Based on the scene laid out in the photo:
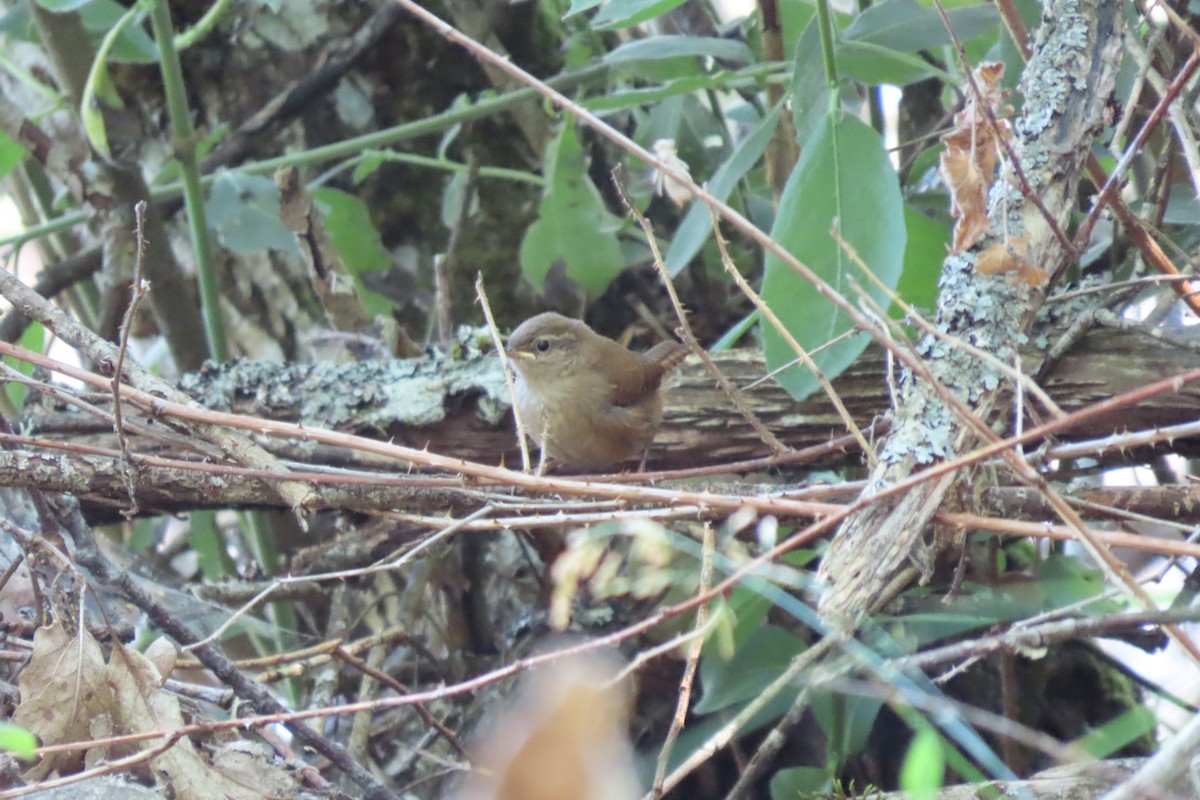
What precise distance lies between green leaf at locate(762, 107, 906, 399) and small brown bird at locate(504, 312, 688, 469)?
55cm

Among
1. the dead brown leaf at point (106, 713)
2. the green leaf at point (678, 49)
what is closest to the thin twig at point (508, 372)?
the dead brown leaf at point (106, 713)

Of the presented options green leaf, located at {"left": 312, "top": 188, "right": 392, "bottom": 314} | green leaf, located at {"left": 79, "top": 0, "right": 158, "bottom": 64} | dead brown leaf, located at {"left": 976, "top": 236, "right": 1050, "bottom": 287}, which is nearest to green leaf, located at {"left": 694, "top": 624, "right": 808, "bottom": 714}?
dead brown leaf, located at {"left": 976, "top": 236, "right": 1050, "bottom": 287}

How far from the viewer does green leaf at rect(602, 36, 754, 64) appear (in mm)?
2221

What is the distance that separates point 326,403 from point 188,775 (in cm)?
94

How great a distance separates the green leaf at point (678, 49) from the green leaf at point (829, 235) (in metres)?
0.58

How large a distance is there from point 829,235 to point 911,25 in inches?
19.7

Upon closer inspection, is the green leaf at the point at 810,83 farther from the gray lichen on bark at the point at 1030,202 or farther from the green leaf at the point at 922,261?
the gray lichen on bark at the point at 1030,202

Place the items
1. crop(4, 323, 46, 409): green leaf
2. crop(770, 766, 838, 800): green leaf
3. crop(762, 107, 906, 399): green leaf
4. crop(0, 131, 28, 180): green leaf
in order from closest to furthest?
1. crop(762, 107, 906, 399): green leaf
2. crop(770, 766, 838, 800): green leaf
3. crop(4, 323, 46, 409): green leaf
4. crop(0, 131, 28, 180): green leaf

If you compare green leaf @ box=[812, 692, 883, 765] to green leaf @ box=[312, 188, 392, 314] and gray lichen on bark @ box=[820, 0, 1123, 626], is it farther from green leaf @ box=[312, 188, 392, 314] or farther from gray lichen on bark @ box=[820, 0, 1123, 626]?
green leaf @ box=[312, 188, 392, 314]

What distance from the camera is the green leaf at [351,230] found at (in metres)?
2.87

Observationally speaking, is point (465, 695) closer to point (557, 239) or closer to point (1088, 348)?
point (557, 239)

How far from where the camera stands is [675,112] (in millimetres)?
2570

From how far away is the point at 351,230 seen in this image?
2.89 meters

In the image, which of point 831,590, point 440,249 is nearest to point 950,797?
point 831,590
